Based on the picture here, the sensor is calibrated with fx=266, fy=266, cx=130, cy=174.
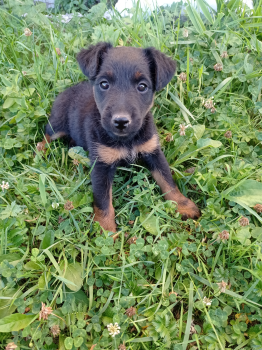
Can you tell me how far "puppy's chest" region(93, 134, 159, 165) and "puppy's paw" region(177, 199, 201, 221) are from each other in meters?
0.69

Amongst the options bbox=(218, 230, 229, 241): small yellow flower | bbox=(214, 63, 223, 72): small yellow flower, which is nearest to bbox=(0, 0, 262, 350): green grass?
bbox=(218, 230, 229, 241): small yellow flower

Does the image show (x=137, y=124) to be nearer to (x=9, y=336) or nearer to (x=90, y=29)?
(x=9, y=336)

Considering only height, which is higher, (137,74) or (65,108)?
(137,74)

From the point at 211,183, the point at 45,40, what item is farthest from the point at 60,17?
the point at 211,183

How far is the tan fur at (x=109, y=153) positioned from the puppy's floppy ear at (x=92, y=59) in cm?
72

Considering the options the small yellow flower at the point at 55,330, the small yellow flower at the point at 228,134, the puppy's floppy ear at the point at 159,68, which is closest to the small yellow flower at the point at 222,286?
the small yellow flower at the point at 55,330

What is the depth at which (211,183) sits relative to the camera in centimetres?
267

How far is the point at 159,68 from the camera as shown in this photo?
258 cm

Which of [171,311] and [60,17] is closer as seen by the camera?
[171,311]

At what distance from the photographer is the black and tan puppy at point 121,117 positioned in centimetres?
243

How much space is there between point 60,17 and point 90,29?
0.61 metres

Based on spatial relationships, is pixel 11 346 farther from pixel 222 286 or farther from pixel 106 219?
pixel 222 286

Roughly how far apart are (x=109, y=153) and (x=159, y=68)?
3.18 feet

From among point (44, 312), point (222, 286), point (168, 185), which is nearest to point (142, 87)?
point (168, 185)
